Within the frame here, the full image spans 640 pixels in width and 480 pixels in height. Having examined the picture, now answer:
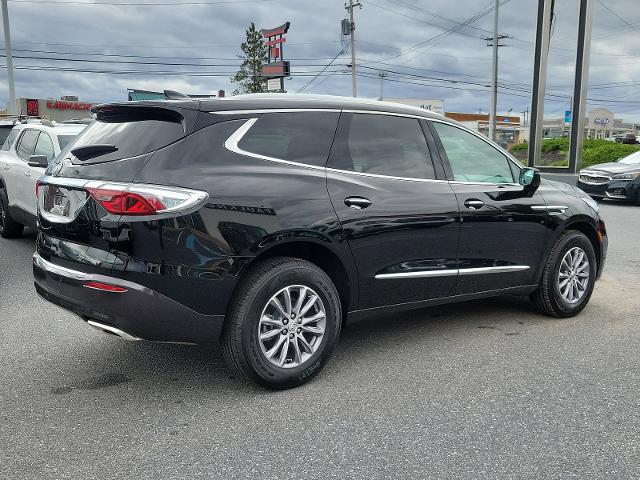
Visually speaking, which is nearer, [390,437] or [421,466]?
[421,466]

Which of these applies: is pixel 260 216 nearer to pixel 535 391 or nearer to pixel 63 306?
pixel 63 306

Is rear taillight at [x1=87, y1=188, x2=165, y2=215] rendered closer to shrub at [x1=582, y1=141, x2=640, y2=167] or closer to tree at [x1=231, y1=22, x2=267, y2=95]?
shrub at [x1=582, y1=141, x2=640, y2=167]

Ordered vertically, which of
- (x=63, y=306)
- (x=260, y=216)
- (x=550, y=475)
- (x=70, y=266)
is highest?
(x=260, y=216)

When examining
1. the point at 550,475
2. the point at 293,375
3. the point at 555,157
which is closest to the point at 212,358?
the point at 293,375

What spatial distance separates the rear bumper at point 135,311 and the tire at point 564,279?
9.88 ft

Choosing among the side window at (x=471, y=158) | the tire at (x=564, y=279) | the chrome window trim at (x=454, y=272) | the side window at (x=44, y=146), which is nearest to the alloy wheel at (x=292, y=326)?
the chrome window trim at (x=454, y=272)

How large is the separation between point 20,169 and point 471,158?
6.38 m

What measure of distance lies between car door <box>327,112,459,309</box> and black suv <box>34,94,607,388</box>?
0.01 meters

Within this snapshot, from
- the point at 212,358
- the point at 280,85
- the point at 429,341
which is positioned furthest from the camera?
the point at 280,85

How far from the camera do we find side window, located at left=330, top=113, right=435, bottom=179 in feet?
13.6

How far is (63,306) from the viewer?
11.9 ft

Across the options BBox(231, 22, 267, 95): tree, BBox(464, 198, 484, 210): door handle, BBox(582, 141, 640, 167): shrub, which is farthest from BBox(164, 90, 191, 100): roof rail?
BBox(231, 22, 267, 95): tree

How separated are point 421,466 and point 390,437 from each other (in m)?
0.30

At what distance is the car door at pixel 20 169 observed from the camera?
27.7 ft
